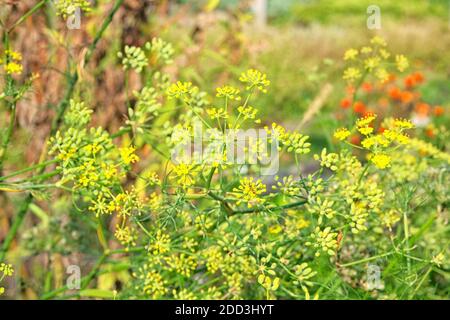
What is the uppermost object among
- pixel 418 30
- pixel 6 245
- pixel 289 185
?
pixel 418 30

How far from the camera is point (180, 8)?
3.21 m

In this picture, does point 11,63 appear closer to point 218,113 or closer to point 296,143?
point 218,113

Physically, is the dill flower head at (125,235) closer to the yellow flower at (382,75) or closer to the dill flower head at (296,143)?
the dill flower head at (296,143)

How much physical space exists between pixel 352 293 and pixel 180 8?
176 cm

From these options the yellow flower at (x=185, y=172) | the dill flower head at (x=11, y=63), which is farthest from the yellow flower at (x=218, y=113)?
the dill flower head at (x=11, y=63)

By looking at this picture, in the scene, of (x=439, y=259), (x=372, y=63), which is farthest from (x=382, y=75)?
(x=439, y=259)

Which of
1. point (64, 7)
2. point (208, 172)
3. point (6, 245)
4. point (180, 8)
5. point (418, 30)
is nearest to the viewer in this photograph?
point (208, 172)

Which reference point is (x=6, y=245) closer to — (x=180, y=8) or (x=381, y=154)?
(x=381, y=154)

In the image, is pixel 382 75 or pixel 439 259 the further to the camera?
pixel 382 75

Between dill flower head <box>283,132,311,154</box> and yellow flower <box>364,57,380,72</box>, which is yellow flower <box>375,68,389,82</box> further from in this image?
dill flower head <box>283,132,311,154</box>

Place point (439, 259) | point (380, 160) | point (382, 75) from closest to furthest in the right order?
point (380, 160) < point (439, 259) < point (382, 75)

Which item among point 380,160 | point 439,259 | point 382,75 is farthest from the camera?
point 382,75

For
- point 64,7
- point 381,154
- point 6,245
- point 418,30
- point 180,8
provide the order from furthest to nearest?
point 418,30 < point 180,8 < point 6,245 < point 64,7 < point 381,154
